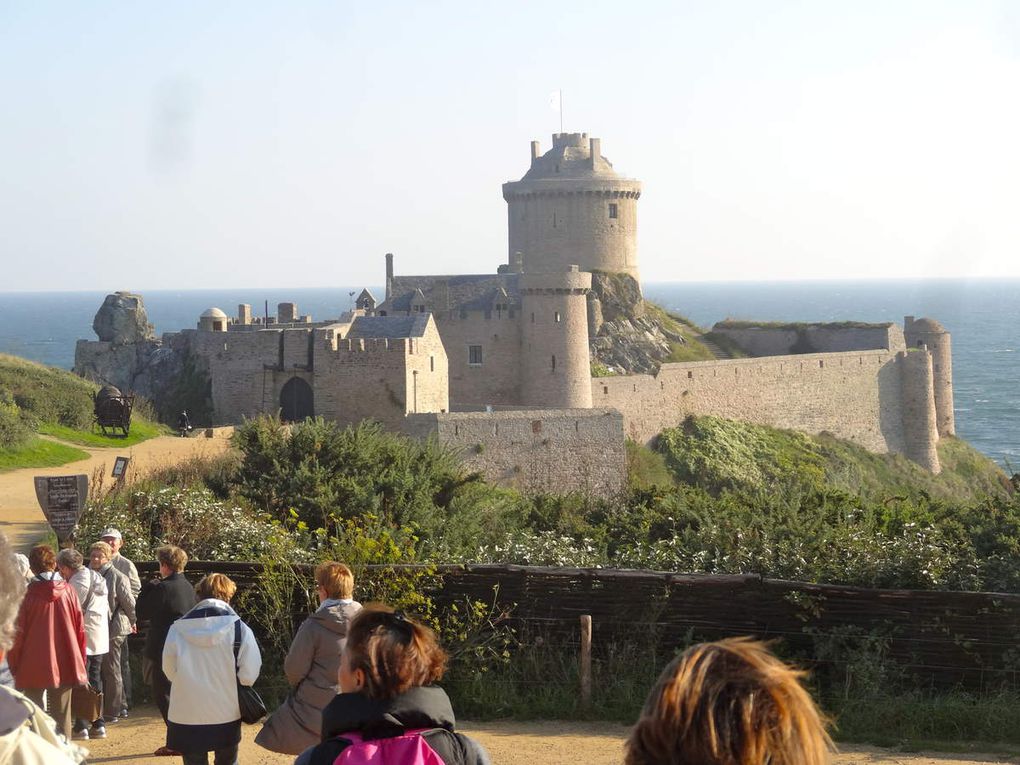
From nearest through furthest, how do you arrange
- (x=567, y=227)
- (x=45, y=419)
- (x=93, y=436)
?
(x=93, y=436), (x=45, y=419), (x=567, y=227)

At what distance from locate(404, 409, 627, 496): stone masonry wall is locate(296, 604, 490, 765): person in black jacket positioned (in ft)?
83.4

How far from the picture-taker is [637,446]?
39.2m

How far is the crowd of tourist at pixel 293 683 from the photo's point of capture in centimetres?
310

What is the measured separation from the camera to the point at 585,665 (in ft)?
32.6

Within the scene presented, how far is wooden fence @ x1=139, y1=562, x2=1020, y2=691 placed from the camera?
32.8ft

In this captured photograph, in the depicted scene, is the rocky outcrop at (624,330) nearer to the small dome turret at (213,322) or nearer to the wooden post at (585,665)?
the small dome turret at (213,322)

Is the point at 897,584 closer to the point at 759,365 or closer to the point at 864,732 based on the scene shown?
the point at 864,732

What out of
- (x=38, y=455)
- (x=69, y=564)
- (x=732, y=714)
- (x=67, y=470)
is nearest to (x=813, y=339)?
(x=38, y=455)

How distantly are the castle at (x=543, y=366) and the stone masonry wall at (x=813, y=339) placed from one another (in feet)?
0.26

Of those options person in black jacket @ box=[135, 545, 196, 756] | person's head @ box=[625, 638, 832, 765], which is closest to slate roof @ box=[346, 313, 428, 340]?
person in black jacket @ box=[135, 545, 196, 756]

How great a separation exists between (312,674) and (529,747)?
263 cm

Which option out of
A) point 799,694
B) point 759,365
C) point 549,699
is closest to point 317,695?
point 549,699

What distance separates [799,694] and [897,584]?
798 cm

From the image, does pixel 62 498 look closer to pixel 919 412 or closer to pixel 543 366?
pixel 543 366
